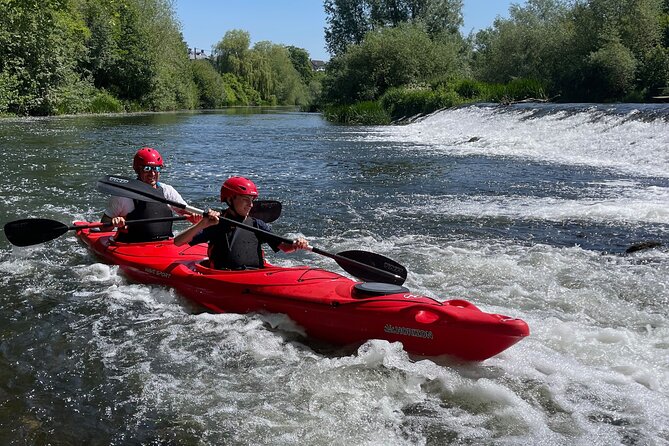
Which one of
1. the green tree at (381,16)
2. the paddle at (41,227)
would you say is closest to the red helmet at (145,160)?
the paddle at (41,227)

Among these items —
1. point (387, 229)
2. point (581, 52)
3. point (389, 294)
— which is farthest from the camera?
point (581, 52)

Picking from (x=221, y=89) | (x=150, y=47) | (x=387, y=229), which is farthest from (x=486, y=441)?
(x=221, y=89)

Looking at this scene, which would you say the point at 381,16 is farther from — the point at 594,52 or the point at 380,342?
the point at 380,342

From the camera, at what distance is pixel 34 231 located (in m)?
5.66

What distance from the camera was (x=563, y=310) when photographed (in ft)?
16.4

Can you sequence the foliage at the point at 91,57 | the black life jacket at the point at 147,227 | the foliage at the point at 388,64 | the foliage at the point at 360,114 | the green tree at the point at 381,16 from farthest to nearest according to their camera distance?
the green tree at the point at 381,16, the foliage at the point at 388,64, the foliage at the point at 360,114, the foliage at the point at 91,57, the black life jacket at the point at 147,227

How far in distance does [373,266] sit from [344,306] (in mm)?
801

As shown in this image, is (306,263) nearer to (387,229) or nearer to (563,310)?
(387,229)

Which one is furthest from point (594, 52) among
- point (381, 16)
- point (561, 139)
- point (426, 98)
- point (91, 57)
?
point (91, 57)

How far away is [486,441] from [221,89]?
56303 mm

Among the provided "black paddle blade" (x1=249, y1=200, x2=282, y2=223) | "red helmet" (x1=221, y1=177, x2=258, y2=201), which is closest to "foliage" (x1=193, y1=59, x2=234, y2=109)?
"black paddle blade" (x1=249, y1=200, x2=282, y2=223)

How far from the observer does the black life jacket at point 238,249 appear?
5031mm

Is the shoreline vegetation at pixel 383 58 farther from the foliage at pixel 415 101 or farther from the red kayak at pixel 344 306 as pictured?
the red kayak at pixel 344 306

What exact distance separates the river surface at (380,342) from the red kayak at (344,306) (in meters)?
0.12
